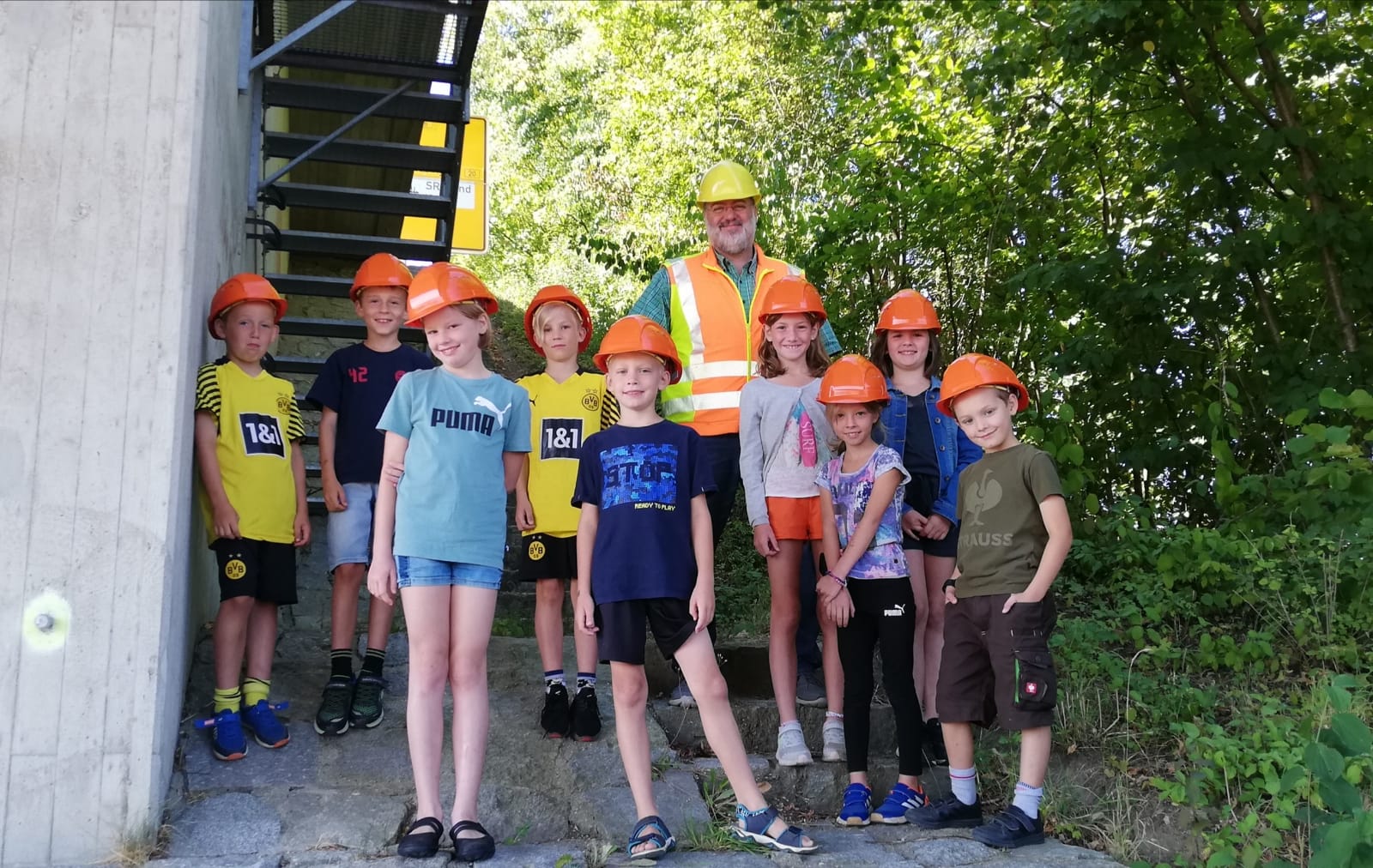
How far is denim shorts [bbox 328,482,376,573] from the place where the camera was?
462 cm

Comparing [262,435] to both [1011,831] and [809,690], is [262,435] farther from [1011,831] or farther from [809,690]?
[1011,831]

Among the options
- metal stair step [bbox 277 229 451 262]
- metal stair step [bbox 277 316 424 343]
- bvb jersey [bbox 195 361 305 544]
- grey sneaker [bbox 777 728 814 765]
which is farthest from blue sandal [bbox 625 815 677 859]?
metal stair step [bbox 277 229 451 262]

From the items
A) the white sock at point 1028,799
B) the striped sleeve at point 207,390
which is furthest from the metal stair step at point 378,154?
the white sock at point 1028,799

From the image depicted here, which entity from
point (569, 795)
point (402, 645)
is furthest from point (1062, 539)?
point (402, 645)

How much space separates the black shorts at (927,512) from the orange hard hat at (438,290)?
196 centimetres

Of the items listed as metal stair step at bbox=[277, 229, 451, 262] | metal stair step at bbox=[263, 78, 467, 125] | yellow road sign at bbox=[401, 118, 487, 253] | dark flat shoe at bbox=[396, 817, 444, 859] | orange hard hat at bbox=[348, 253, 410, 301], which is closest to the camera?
dark flat shoe at bbox=[396, 817, 444, 859]

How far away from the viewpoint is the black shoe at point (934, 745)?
4551 mm

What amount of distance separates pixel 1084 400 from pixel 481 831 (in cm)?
502

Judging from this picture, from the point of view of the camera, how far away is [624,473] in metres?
3.81

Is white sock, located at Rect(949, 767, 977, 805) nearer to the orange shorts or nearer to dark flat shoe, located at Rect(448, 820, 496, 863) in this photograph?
the orange shorts

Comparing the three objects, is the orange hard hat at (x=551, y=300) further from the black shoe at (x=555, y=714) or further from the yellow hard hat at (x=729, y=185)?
the black shoe at (x=555, y=714)

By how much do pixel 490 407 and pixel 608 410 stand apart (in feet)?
2.98

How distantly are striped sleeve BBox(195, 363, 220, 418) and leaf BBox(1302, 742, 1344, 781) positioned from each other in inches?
150

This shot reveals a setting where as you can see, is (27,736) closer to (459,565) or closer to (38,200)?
(459,565)
